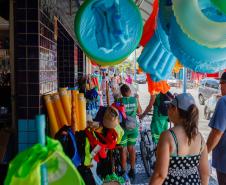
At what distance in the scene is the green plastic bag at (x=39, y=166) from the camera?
140 cm

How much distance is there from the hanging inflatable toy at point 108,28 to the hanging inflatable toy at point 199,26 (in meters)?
0.61

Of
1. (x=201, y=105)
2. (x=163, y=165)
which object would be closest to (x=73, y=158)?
(x=163, y=165)

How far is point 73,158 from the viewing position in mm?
2654

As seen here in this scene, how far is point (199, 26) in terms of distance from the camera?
1.87 m

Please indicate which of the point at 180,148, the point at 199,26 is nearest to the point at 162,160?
the point at 180,148

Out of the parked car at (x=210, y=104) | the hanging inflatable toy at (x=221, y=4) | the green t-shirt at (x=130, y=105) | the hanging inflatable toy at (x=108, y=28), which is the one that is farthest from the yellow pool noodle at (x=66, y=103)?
the parked car at (x=210, y=104)

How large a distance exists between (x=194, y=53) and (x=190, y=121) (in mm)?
628

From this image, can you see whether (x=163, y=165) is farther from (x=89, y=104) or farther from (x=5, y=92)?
(x=89, y=104)

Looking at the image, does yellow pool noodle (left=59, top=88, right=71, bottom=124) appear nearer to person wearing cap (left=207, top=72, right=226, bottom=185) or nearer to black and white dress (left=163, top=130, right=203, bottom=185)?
person wearing cap (left=207, top=72, right=226, bottom=185)

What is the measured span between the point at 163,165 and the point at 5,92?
3.75 metres

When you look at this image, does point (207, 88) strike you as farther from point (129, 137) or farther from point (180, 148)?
point (180, 148)

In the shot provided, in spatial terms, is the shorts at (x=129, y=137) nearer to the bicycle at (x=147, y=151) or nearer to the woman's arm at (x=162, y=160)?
the bicycle at (x=147, y=151)

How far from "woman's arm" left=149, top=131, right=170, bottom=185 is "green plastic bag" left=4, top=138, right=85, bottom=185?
98cm

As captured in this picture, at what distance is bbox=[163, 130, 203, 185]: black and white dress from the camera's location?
2.43 meters
